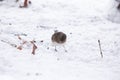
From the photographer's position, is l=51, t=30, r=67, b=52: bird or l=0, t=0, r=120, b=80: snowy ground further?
l=51, t=30, r=67, b=52: bird

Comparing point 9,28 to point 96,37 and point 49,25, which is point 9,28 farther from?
point 96,37

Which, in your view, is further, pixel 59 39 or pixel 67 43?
pixel 67 43

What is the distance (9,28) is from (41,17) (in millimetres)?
979

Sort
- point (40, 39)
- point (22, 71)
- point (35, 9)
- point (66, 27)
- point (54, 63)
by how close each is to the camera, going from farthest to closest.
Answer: point (35, 9)
point (66, 27)
point (40, 39)
point (54, 63)
point (22, 71)

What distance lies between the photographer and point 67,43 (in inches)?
296

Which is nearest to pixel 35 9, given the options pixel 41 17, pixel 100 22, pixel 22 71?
pixel 41 17

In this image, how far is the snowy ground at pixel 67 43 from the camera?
19.7ft

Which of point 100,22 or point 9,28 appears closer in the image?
point 9,28

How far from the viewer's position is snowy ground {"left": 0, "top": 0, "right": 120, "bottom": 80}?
599 centimetres

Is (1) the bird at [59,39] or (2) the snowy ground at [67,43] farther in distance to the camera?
(1) the bird at [59,39]

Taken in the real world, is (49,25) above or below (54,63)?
above

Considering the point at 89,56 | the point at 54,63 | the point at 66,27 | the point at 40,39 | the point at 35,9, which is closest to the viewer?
the point at 54,63

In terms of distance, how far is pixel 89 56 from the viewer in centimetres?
702

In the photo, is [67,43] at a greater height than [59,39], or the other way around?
[59,39]
